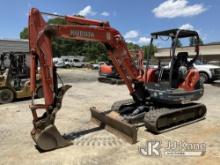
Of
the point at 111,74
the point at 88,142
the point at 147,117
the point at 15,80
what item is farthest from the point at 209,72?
the point at 88,142

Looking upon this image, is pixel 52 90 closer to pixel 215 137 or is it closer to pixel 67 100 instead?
pixel 215 137

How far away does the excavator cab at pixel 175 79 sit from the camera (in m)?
7.65

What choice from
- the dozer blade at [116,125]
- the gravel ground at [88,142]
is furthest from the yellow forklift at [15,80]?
the dozer blade at [116,125]

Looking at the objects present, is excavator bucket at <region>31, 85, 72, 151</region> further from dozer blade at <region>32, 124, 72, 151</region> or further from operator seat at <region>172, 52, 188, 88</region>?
operator seat at <region>172, 52, 188, 88</region>

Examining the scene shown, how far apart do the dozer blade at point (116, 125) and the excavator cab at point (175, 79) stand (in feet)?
4.31

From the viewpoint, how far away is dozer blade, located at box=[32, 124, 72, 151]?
588 cm

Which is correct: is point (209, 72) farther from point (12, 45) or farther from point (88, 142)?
point (12, 45)

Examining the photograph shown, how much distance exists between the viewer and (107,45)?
7.23m

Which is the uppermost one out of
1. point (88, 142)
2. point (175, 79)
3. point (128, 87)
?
point (175, 79)

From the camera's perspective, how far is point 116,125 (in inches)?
273

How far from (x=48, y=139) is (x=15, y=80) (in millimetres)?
7374

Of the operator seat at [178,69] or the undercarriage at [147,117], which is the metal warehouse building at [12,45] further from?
the operator seat at [178,69]

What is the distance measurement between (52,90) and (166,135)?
299cm

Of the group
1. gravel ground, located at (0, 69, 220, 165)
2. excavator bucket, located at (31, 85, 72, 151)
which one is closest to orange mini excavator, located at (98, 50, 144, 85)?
gravel ground, located at (0, 69, 220, 165)
